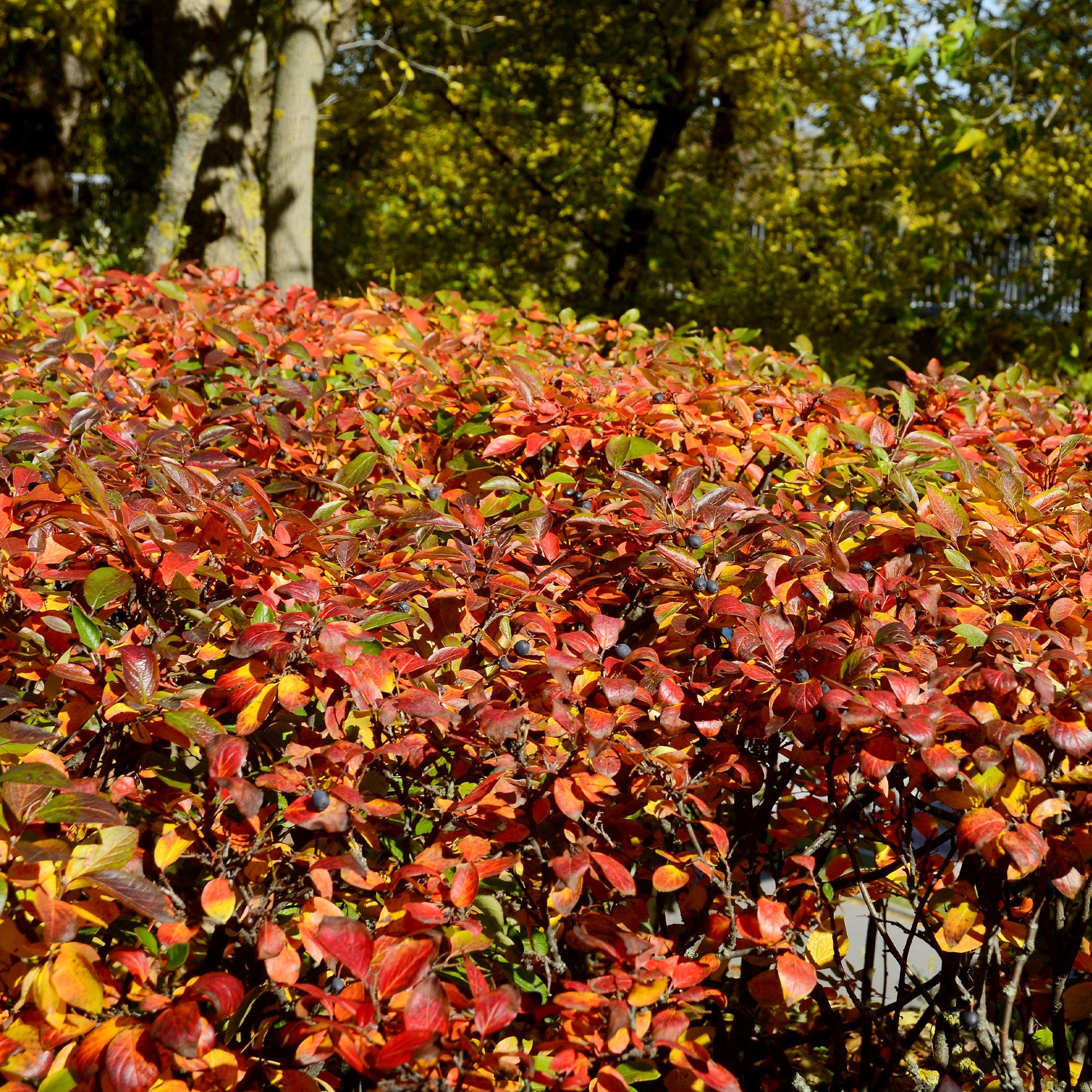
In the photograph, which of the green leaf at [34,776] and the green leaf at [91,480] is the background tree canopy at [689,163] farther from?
the green leaf at [34,776]

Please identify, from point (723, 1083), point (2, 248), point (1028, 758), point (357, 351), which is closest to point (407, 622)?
point (723, 1083)

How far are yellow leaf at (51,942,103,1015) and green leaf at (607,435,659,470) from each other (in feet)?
3.93

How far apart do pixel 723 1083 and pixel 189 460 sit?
1.40 meters

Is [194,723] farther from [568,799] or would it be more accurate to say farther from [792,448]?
[792,448]

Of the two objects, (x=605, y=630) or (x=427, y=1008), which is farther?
(x=605, y=630)

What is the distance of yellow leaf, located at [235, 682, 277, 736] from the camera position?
146 cm

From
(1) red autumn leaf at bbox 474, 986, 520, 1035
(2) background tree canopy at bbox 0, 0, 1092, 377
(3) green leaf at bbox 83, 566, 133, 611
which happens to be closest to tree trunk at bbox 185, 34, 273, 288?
(2) background tree canopy at bbox 0, 0, 1092, 377

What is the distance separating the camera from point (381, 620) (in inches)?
61.6

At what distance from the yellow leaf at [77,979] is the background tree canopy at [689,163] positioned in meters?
5.36

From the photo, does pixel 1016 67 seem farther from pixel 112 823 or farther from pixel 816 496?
pixel 112 823

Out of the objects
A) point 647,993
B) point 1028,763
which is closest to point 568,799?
point 647,993

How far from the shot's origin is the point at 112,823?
1.22 m

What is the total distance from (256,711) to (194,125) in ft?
19.6

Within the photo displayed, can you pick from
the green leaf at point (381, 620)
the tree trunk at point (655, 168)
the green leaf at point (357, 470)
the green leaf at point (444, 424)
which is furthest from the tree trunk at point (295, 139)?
the green leaf at point (381, 620)
